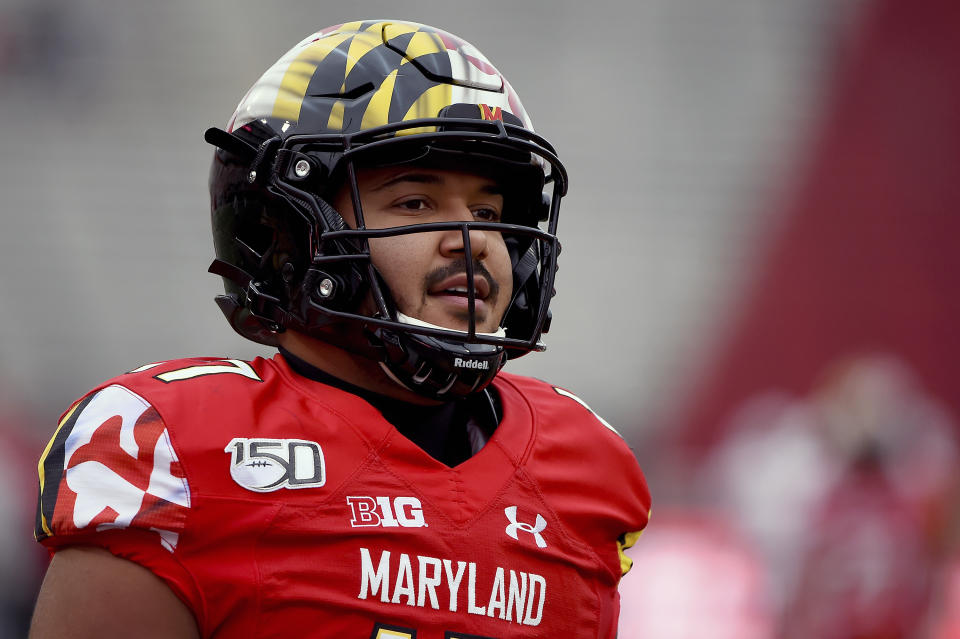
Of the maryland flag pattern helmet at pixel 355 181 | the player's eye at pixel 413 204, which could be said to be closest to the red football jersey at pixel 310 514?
the maryland flag pattern helmet at pixel 355 181

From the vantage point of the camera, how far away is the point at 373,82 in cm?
159

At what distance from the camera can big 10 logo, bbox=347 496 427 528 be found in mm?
1368

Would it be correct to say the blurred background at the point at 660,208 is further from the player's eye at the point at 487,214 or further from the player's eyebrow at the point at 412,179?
the player's eyebrow at the point at 412,179

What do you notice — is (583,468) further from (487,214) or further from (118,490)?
(118,490)

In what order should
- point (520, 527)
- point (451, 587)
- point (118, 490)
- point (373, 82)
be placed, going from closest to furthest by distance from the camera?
point (118, 490), point (451, 587), point (520, 527), point (373, 82)

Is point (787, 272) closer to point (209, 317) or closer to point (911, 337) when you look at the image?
point (911, 337)

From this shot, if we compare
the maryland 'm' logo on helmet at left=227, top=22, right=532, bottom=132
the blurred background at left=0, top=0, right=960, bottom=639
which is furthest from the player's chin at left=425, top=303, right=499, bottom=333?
the blurred background at left=0, top=0, right=960, bottom=639

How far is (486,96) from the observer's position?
5.38 ft

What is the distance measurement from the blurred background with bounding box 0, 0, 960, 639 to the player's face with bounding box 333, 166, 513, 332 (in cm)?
449

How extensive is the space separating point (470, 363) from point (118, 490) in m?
0.48

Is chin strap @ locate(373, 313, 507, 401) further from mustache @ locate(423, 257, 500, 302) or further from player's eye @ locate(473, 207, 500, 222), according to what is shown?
player's eye @ locate(473, 207, 500, 222)

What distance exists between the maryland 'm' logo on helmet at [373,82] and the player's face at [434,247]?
3.6 inches

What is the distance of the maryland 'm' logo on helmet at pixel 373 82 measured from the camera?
1.57 meters

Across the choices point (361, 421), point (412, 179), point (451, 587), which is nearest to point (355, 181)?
point (412, 179)
